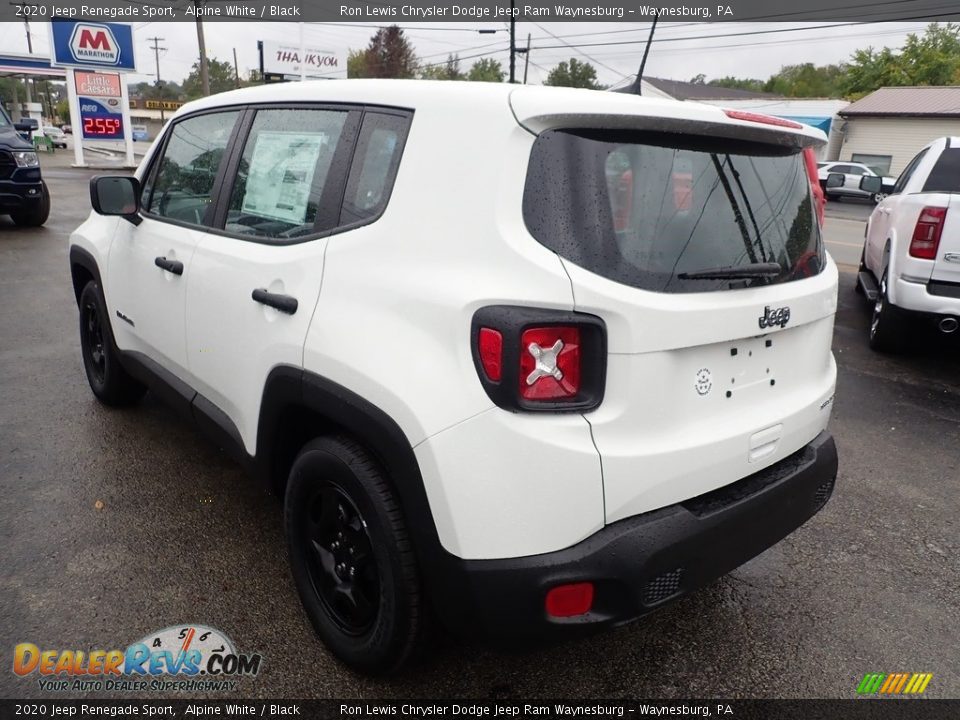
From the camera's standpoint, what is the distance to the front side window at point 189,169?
2.92 metres

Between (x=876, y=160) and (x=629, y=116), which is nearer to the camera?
(x=629, y=116)

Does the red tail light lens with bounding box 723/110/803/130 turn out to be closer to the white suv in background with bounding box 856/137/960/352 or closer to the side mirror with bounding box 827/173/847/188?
the white suv in background with bounding box 856/137/960/352

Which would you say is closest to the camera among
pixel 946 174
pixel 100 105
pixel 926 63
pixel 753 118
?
pixel 753 118

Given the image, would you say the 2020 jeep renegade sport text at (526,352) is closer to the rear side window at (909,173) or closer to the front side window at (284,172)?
the front side window at (284,172)

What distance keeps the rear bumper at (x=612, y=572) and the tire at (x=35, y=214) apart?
11.8 metres

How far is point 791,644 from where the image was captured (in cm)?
247

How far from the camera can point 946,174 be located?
5.62m

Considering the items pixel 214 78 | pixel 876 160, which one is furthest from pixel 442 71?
pixel 876 160

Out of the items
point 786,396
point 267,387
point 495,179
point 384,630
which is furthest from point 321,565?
point 786,396

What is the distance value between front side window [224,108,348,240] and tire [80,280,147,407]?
164 centimetres

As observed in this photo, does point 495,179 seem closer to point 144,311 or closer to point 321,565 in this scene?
point 321,565

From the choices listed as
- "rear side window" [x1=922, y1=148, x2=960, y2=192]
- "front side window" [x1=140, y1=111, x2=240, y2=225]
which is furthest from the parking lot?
"rear side window" [x1=922, y1=148, x2=960, y2=192]

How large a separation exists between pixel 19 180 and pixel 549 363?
11640mm

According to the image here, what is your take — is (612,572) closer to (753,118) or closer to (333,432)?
(333,432)
